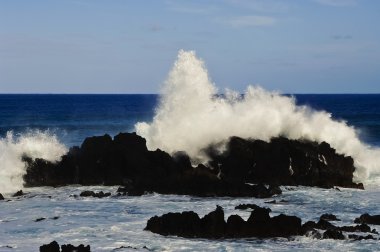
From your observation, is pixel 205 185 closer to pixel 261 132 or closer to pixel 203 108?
pixel 261 132

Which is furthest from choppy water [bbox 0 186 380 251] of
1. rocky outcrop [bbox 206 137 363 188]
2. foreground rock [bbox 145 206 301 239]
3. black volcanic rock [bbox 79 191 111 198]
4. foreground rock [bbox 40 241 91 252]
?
foreground rock [bbox 40 241 91 252]

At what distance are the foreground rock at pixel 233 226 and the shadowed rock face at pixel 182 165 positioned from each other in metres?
8.62

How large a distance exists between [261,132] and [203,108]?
489 cm

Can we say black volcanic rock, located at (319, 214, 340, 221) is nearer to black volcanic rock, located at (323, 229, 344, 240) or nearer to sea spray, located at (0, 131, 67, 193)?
black volcanic rock, located at (323, 229, 344, 240)

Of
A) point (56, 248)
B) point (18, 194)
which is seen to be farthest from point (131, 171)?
point (56, 248)

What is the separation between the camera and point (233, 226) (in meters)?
20.0

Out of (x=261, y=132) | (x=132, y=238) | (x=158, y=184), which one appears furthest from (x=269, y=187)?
(x=132, y=238)

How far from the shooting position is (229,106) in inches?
1513

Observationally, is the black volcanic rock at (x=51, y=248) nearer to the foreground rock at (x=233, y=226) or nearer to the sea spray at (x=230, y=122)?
the foreground rock at (x=233, y=226)

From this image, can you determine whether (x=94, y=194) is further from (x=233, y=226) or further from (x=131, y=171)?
(x=233, y=226)

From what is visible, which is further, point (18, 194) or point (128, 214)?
point (18, 194)

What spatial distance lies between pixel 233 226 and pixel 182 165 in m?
9.48

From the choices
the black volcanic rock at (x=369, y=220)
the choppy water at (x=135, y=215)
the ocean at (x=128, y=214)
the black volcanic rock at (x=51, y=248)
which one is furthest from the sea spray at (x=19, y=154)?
the black volcanic rock at (x=369, y=220)

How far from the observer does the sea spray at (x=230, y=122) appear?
35.2 meters
